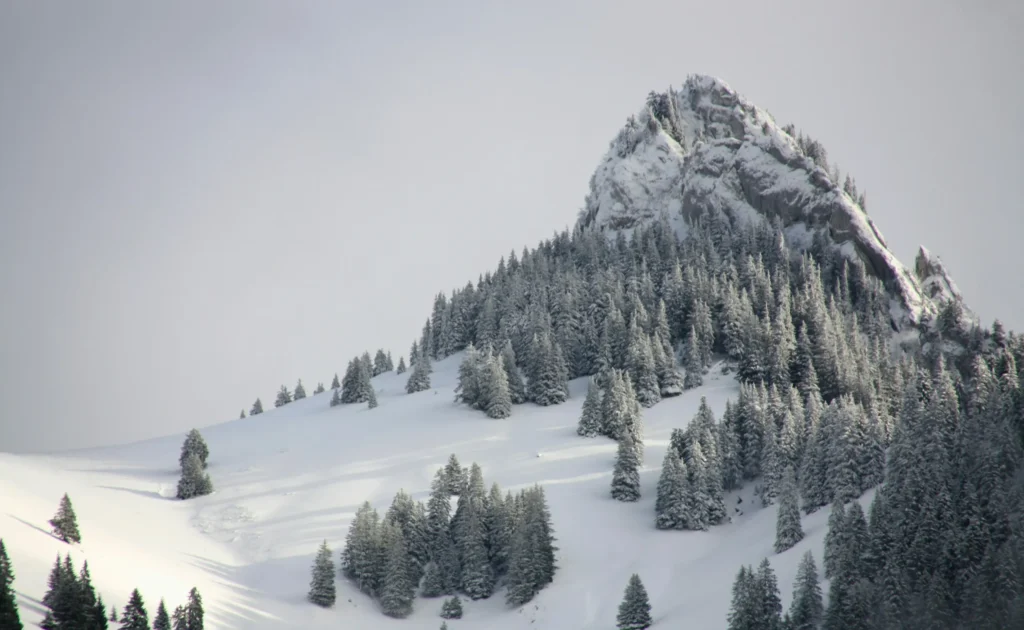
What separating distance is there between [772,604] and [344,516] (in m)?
41.2

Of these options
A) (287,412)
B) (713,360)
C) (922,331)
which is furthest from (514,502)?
(922,331)

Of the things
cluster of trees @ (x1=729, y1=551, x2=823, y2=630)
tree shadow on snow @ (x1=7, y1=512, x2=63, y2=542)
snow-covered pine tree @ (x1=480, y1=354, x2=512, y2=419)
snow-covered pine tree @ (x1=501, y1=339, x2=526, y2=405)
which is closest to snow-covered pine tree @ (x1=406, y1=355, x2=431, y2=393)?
snow-covered pine tree @ (x1=501, y1=339, x2=526, y2=405)

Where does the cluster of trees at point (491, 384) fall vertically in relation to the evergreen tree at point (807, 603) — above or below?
above

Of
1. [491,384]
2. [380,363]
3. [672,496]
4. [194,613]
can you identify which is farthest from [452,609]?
[380,363]

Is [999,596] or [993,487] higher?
[993,487]

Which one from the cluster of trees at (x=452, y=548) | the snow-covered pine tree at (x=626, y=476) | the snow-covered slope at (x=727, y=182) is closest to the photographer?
the cluster of trees at (x=452, y=548)

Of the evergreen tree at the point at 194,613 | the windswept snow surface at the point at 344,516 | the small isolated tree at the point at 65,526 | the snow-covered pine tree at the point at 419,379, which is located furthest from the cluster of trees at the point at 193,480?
the snow-covered pine tree at the point at 419,379

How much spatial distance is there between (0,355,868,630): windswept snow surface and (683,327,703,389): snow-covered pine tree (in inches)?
63.5

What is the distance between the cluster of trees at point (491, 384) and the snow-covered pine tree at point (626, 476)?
2307 centimetres

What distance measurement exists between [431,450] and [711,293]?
46.0 meters

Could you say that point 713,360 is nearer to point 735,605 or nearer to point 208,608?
point 735,605

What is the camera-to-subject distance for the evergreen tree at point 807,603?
178 ft

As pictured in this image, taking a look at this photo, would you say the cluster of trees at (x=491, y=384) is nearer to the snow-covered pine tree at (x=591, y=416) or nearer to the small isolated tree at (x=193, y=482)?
the snow-covered pine tree at (x=591, y=416)

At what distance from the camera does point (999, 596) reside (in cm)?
4834
